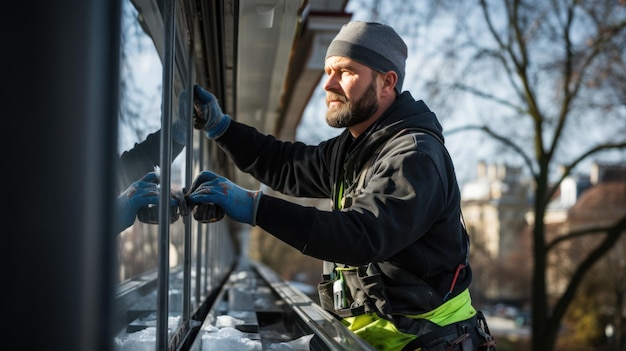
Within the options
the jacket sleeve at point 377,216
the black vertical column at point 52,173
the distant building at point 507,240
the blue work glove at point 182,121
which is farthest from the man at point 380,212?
the distant building at point 507,240

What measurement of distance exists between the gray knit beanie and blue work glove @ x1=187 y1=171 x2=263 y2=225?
81cm

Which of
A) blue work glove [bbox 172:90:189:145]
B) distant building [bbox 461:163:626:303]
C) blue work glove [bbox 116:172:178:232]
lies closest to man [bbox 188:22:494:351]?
blue work glove [bbox 172:90:189:145]

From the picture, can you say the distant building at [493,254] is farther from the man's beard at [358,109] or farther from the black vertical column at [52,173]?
the black vertical column at [52,173]

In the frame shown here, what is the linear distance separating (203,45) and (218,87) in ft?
3.54

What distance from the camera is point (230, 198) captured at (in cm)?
211

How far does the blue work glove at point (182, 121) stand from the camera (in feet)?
8.11

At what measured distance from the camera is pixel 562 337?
35.4 meters

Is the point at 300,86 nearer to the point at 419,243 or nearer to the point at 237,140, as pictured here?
the point at 237,140

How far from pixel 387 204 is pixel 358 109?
72 cm

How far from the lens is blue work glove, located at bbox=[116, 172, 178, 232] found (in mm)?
1331

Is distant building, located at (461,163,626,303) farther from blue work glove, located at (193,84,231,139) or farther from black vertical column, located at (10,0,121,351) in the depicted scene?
black vertical column, located at (10,0,121,351)

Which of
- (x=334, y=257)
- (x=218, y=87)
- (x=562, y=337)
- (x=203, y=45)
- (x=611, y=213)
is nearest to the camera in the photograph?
(x=334, y=257)

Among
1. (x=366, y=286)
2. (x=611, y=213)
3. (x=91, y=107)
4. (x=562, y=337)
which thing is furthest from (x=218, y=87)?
(x=562, y=337)

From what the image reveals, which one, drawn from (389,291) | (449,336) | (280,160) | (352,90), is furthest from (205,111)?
(449,336)
